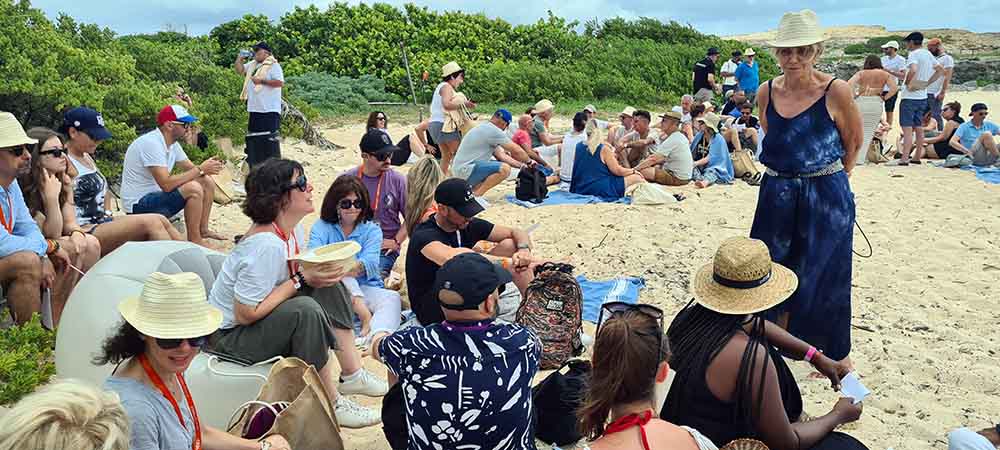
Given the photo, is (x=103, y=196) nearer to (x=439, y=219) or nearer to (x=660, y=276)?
(x=439, y=219)

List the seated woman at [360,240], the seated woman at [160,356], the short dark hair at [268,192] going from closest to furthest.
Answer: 1. the seated woman at [160,356]
2. the short dark hair at [268,192]
3. the seated woman at [360,240]

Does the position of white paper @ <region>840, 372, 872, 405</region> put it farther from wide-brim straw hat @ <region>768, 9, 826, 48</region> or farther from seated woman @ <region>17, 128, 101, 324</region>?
seated woman @ <region>17, 128, 101, 324</region>

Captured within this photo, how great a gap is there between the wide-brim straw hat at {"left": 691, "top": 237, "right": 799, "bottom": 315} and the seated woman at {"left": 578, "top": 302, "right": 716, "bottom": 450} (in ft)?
1.79

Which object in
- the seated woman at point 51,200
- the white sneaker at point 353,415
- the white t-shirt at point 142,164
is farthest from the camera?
the white t-shirt at point 142,164

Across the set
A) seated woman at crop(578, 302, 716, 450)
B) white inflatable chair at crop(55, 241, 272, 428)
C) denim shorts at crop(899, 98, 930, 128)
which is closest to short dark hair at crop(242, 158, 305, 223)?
white inflatable chair at crop(55, 241, 272, 428)

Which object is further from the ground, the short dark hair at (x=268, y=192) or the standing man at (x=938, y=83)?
the short dark hair at (x=268, y=192)

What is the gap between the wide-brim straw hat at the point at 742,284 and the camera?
2.94 meters

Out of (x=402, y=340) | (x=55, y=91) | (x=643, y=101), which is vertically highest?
(x=55, y=91)

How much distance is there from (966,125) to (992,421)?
26.2 ft

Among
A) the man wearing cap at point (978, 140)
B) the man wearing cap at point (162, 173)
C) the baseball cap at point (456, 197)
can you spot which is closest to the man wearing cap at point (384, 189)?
the man wearing cap at point (162, 173)

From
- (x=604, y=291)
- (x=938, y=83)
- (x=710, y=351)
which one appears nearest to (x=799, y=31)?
(x=710, y=351)

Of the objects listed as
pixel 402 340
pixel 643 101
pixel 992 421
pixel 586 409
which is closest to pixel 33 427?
pixel 402 340

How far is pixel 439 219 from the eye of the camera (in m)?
4.27

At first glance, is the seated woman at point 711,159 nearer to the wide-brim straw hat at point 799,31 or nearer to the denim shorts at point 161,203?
the wide-brim straw hat at point 799,31
